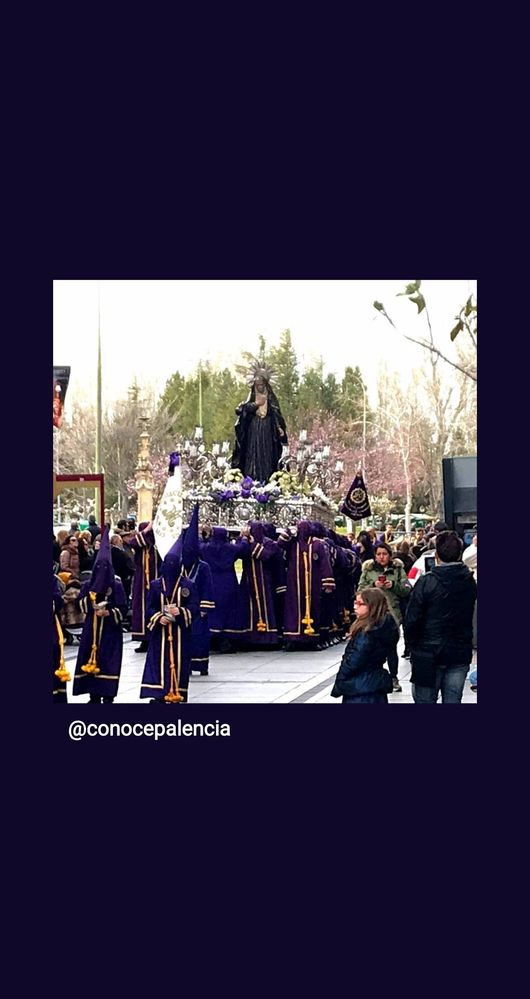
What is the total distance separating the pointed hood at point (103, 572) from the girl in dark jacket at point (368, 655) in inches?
136

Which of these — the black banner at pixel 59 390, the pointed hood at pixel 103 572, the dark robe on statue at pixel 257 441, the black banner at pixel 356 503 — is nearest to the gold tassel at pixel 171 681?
the pointed hood at pixel 103 572

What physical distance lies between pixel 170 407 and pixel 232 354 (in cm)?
616

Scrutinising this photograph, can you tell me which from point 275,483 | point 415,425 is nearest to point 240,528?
point 275,483

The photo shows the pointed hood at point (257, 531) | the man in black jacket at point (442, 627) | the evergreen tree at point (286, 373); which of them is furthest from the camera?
the evergreen tree at point (286, 373)

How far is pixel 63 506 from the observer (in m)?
38.9

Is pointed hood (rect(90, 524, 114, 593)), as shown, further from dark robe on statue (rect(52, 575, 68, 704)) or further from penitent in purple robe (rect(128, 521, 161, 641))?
penitent in purple robe (rect(128, 521, 161, 641))

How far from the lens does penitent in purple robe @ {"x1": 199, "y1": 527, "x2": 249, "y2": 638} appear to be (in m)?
19.3

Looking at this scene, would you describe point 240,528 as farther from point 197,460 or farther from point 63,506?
point 63,506

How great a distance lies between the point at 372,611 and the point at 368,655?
27 centimetres

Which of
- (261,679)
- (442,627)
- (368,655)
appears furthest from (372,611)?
(261,679)

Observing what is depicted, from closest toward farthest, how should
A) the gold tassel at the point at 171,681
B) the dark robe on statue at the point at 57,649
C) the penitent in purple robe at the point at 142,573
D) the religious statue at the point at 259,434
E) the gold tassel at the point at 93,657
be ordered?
the dark robe on statue at the point at 57,649
the gold tassel at the point at 171,681
the gold tassel at the point at 93,657
the penitent in purple robe at the point at 142,573
the religious statue at the point at 259,434

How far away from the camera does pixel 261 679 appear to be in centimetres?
1612

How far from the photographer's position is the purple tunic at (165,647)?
12.1m

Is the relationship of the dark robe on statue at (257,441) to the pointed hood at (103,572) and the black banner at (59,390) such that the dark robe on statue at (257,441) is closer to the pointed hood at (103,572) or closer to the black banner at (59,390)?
the black banner at (59,390)
